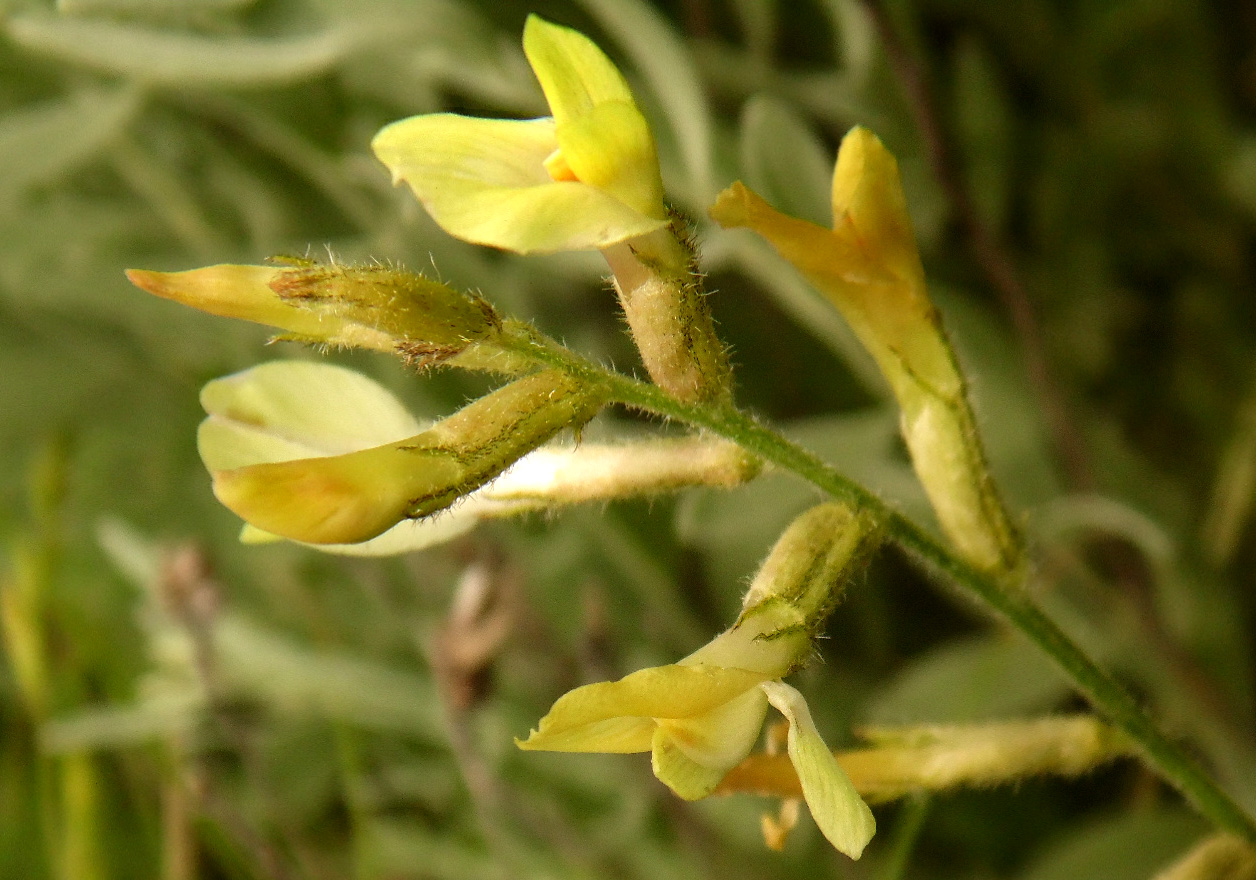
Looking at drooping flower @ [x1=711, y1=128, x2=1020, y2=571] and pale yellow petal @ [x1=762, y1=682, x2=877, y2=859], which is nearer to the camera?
pale yellow petal @ [x1=762, y1=682, x2=877, y2=859]

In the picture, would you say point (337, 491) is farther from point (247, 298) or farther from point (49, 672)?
point (49, 672)

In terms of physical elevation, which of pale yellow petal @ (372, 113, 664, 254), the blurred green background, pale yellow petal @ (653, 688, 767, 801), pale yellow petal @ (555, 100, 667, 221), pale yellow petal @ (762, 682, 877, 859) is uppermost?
pale yellow petal @ (555, 100, 667, 221)

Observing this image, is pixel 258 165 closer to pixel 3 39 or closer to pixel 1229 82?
pixel 3 39

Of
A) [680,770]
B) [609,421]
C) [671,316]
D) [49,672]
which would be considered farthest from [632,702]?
[49,672]

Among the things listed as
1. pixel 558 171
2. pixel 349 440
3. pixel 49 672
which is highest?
pixel 558 171

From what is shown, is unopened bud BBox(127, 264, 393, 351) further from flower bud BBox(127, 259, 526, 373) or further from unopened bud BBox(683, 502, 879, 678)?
unopened bud BBox(683, 502, 879, 678)

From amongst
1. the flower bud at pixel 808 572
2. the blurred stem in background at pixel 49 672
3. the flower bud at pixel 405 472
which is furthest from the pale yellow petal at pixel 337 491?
the blurred stem in background at pixel 49 672

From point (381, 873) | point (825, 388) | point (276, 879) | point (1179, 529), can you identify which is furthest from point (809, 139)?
point (381, 873)

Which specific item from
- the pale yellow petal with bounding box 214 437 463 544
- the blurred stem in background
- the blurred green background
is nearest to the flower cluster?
the pale yellow petal with bounding box 214 437 463 544
